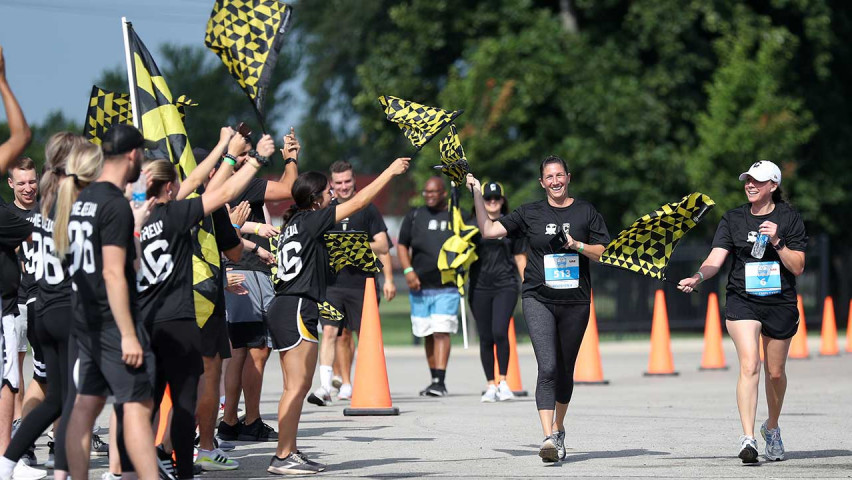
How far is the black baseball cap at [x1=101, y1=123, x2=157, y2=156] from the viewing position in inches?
248

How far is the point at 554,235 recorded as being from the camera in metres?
8.73

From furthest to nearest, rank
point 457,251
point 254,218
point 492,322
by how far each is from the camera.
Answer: point 457,251, point 492,322, point 254,218

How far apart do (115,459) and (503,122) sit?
62.8 ft

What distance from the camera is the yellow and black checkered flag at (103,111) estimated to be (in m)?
9.05

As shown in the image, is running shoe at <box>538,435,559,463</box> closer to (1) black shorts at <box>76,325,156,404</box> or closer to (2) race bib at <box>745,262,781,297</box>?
(2) race bib at <box>745,262,781,297</box>

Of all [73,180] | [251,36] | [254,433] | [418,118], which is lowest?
[254,433]

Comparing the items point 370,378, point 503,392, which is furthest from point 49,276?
point 503,392

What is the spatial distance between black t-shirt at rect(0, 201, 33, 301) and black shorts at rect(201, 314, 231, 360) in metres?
1.21

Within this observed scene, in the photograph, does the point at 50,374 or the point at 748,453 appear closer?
the point at 50,374

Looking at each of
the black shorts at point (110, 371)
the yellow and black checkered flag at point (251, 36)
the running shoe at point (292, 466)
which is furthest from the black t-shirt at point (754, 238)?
the black shorts at point (110, 371)

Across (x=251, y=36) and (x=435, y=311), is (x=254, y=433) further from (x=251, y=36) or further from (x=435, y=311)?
(x=435, y=311)

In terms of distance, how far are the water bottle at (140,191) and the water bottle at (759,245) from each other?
407 centimetres

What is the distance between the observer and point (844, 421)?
36.1 feet

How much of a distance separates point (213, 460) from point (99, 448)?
141cm
